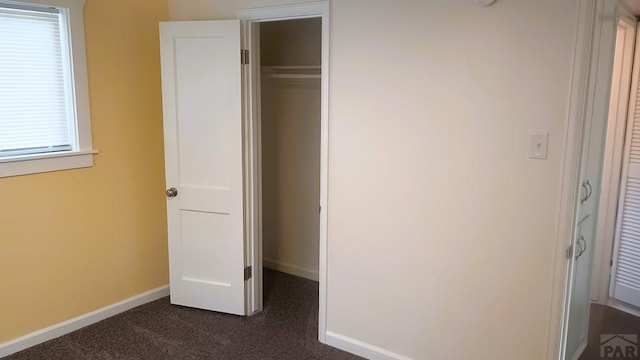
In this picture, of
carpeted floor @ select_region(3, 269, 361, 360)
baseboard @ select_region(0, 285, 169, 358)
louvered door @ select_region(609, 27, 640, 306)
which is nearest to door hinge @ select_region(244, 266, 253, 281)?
carpeted floor @ select_region(3, 269, 361, 360)

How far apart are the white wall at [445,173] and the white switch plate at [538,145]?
0.02 m

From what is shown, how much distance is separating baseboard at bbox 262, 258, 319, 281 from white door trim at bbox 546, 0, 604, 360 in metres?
2.25

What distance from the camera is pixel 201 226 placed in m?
3.52

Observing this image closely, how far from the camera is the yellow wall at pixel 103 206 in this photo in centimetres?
300


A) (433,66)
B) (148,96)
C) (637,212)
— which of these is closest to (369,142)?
(433,66)

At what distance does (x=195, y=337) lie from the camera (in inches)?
127

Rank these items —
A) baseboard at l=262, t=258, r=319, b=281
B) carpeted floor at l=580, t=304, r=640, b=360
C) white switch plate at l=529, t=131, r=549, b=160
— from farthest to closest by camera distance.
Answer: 1. baseboard at l=262, t=258, r=319, b=281
2. carpeted floor at l=580, t=304, r=640, b=360
3. white switch plate at l=529, t=131, r=549, b=160

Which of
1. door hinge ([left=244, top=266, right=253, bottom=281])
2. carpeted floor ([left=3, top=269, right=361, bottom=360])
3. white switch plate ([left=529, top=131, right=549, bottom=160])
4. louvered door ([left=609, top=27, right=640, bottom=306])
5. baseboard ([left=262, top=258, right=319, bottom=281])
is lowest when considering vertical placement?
carpeted floor ([left=3, top=269, right=361, bottom=360])

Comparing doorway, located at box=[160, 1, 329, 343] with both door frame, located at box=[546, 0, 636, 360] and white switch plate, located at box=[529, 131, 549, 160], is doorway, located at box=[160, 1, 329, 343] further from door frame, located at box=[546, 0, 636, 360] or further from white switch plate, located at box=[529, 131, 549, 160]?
door frame, located at box=[546, 0, 636, 360]

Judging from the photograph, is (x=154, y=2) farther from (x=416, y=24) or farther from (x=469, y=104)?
(x=469, y=104)

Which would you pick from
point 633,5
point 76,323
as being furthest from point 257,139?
point 633,5

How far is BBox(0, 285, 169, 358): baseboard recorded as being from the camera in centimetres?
301

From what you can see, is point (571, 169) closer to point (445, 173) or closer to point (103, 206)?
point (445, 173)

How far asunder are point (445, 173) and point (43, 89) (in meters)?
2.48
